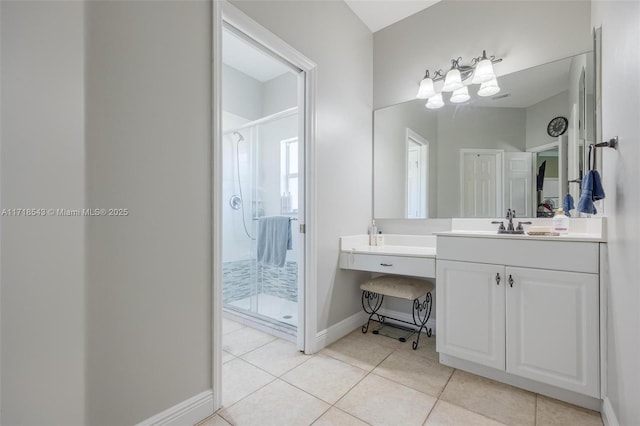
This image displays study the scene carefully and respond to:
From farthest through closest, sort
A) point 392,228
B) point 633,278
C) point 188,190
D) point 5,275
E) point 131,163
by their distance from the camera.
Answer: point 392,228 < point 188,190 < point 131,163 < point 633,278 < point 5,275

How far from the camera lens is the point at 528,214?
2051 mm

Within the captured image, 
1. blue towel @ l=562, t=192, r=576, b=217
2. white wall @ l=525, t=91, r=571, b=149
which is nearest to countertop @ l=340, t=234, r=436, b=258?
blue towel @ l=562, t=192, r=576, b=217

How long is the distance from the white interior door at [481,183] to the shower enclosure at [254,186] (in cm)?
148

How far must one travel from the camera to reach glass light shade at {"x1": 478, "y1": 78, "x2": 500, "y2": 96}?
7.11 feet

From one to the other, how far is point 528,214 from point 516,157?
0.43 meters

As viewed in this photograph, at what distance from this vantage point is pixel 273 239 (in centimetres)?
293

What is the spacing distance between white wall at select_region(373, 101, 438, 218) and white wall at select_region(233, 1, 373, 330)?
10cm

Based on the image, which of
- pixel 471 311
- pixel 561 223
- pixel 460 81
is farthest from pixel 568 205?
pixel 460 81

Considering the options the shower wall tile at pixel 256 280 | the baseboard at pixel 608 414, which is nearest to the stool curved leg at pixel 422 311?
the baseboard at pixel 608 414

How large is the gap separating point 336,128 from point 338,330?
1.64m

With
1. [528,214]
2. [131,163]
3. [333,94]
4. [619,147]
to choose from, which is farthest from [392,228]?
[131,163]

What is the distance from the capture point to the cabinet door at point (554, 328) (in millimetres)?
1414

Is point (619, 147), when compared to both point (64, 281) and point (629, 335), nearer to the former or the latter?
point (629, 335)

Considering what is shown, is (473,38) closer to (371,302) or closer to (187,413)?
(371,302)
